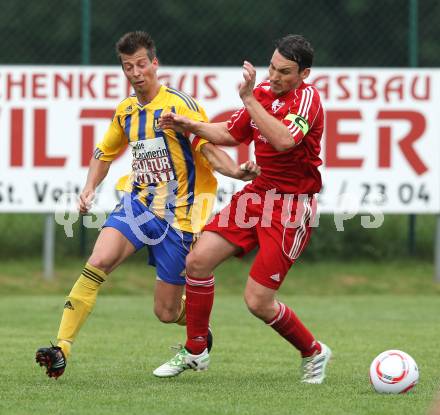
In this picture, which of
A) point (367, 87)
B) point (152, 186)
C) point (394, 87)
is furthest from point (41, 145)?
point (152, 186)

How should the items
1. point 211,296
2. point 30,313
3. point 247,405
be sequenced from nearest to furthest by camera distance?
point 247,405, point 211,296, point 30,313

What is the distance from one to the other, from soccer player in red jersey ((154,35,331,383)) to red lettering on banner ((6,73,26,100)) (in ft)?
22.2

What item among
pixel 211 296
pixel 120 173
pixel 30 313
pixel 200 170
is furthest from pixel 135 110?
pixel 120 173

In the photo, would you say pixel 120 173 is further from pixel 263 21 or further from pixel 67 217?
pixel 263 21

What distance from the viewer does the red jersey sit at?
7.20 metres

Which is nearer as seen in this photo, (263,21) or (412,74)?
(412,74)

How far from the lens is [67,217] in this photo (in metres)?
14.0

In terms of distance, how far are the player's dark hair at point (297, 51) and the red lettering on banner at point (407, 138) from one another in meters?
7.06

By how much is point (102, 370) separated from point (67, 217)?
248 inches

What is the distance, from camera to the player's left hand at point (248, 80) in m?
6.80

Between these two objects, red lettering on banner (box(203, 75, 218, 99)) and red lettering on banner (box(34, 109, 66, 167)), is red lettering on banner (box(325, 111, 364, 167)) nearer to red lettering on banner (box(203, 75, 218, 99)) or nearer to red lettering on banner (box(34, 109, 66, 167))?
red lettering on banner (box(203, 75, 218, 99))

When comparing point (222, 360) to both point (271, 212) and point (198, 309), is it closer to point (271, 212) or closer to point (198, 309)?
point (198, 309)

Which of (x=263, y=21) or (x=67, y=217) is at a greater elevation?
(x=263, y=21)

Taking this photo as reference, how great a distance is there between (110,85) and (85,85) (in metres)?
0.29
